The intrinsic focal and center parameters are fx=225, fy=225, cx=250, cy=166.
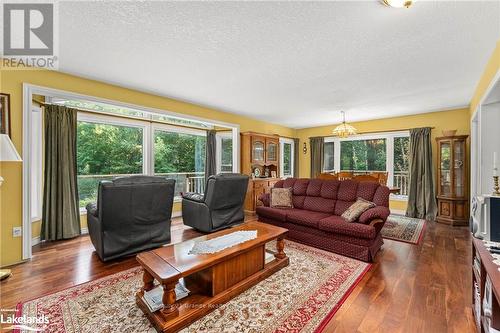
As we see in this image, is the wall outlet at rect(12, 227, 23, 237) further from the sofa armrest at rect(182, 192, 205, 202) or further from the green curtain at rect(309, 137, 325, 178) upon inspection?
the green curtain at rect(309, 137, 325, 178)

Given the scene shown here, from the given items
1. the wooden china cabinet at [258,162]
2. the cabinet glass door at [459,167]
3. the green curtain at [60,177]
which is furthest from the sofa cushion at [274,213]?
the cabinet glass door at [459,167]

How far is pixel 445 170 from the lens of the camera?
→ 484 centimetres

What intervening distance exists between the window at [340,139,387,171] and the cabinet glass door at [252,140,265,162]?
101 inches

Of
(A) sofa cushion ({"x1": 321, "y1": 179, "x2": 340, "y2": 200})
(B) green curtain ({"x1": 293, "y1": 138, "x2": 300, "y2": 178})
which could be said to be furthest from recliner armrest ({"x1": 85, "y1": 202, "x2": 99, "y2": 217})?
(B) green curtain ({"x1": 293, "y1": 138, "x2": 300, "y2": 178})

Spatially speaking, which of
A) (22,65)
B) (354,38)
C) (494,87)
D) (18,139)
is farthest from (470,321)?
(22,65)

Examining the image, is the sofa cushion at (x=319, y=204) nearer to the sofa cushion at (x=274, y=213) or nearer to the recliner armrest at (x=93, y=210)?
the sofa cushion at (x=274, y=213)

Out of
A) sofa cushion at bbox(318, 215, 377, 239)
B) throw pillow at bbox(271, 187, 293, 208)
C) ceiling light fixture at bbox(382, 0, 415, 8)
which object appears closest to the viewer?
ceiling light fixture at bbox(382, 0, 415, 8)

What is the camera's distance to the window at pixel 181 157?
5.32 metres

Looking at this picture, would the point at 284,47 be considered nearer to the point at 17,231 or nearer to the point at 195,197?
the point at 195,197

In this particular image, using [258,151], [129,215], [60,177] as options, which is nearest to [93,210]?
[129,215]

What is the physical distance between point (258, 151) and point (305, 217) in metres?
2.94

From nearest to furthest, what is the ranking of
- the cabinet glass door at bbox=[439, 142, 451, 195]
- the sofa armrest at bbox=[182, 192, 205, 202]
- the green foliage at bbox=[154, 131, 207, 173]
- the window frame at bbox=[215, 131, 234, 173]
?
the sofa armrest at bbox=[182, 192, 205, 202], the cabinet glass door at bbox=[439, 142, 451, 195], the green foliage at bbox=[154, 131, 207, 173], the window frame at bbox=[215, 131, 234, 173]

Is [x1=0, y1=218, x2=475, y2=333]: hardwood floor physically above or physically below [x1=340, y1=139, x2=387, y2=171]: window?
below

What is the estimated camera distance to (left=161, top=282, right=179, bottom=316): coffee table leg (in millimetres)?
1667
